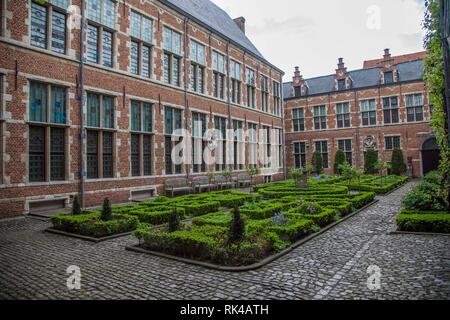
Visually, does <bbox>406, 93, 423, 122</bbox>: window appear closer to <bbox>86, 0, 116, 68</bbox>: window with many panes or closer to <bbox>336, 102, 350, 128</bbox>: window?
<bbox>336, 102, 350, 128</bbox>: window

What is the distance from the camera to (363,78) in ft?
112

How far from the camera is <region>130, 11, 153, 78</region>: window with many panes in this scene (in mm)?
15916

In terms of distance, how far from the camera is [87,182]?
13.3 meters

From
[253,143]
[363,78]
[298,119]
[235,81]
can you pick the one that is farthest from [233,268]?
[363,78]

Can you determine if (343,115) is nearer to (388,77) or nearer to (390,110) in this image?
(390,110)

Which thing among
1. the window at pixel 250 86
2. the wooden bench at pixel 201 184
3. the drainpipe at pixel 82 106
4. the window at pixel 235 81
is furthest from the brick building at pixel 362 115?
the drainpipe at pixel 82 106

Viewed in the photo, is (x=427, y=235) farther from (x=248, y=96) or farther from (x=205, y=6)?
(x=205, y=6)

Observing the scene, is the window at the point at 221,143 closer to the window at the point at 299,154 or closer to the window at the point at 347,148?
the window at the point at 299,154

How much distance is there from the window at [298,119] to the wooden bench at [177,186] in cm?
2266

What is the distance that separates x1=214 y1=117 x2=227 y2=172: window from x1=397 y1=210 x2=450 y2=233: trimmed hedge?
48.8 feet

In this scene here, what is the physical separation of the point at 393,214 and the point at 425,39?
6504 mm

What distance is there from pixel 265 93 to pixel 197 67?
10611 mm

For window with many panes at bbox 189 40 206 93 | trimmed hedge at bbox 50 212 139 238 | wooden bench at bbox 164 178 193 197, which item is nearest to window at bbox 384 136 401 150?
window with many panes at bbox 189 40 206 93
